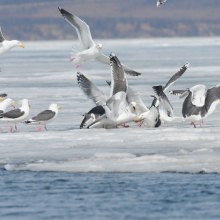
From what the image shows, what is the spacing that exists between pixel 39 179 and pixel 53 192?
486 millimetres

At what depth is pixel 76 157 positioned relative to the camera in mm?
6613

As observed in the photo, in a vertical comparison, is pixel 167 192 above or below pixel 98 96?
below

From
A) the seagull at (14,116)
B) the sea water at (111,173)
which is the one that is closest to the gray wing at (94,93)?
the sea water at (111,173)

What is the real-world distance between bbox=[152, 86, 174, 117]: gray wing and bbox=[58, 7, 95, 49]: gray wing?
11.8 feet

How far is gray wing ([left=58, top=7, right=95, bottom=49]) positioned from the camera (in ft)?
38.9

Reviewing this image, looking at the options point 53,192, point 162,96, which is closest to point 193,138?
point 162,96

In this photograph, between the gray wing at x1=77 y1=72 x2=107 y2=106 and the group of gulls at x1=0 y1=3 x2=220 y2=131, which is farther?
the gray wing at x1=77 y1=72 x2=107 y2=106

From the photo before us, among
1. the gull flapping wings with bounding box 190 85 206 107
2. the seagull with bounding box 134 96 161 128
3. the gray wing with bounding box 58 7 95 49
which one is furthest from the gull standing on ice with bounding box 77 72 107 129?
the gray wing with bounding box 58 7 95 49

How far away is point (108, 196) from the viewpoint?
17.1 ft

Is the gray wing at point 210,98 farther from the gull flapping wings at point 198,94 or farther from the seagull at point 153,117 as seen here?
the seagull at point 153,117

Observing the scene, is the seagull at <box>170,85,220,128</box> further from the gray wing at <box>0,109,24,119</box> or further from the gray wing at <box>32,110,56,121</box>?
the gray wing at <box>0,109,24,119</box>

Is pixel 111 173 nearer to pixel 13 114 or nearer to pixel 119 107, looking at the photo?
pixel 119 107

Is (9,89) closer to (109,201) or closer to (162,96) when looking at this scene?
(162,96)

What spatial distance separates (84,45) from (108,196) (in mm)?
7835
